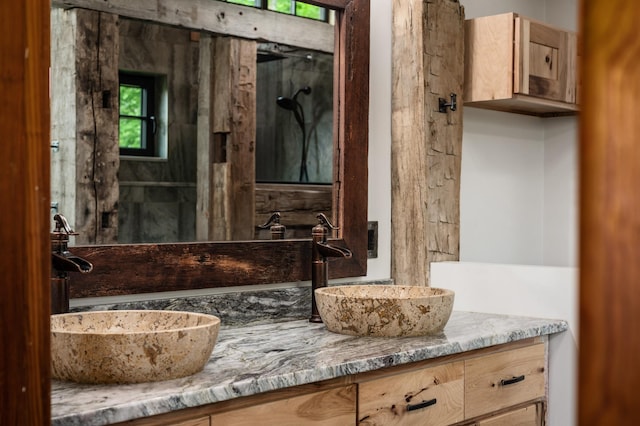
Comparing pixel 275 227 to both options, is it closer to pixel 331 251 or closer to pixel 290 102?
pixel 331 251

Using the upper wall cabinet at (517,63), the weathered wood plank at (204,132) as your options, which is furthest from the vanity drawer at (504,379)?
the upper wall cabinet at (517,63)

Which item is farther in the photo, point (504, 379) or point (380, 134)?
point (380, 134)

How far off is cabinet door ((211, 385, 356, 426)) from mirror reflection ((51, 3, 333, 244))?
635 mm

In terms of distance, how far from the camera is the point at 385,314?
2.15 metres

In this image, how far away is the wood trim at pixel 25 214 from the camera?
3.25 feet

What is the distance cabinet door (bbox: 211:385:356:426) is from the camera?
164 cm

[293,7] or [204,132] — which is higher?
[293,7]

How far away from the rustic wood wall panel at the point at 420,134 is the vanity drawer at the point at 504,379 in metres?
0.52

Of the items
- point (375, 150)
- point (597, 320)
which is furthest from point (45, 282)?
point (375, 150)

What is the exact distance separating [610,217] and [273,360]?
4.79 ft

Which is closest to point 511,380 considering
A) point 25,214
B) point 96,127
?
point 96,127

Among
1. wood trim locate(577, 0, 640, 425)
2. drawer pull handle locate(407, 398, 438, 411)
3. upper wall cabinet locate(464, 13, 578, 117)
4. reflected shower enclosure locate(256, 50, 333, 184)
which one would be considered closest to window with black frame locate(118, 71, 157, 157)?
reflected shower enclosure locate(256, 50, 333, 184)

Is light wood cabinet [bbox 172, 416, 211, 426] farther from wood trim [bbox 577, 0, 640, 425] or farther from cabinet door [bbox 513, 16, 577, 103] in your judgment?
cabinet door [bbox 513, 16, 577, 103]

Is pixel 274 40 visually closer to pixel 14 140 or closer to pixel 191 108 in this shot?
pixel 191 108
